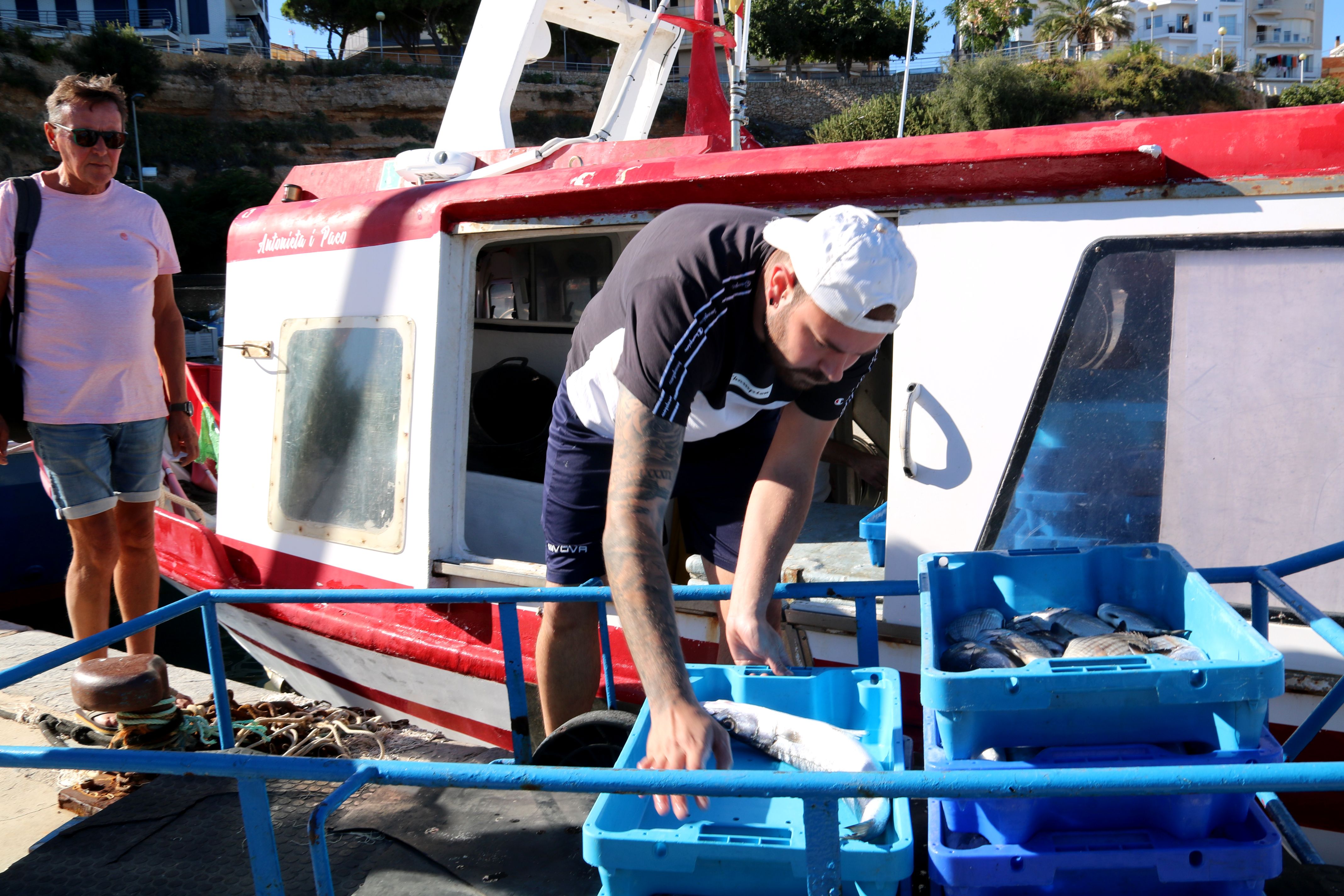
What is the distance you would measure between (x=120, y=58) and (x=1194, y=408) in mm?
47203

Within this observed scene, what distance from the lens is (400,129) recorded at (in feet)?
143

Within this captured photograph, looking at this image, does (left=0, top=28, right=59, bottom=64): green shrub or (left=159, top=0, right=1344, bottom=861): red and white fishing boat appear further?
(left=0, top=28, right=59, bottom=64): green shrub

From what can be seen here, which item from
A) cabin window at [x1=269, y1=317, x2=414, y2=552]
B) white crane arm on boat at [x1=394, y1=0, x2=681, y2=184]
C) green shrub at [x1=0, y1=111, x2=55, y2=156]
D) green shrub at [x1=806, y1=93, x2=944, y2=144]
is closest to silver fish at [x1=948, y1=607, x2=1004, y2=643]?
cabin window at [x1=269, y1=317, x2=414, y2=552]

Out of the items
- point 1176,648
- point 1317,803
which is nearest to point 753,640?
point 1176,648

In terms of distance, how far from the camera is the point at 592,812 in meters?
1.58

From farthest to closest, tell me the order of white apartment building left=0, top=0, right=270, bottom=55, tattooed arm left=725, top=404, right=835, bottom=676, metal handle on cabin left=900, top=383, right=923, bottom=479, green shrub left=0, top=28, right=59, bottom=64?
white apartment building left=0, top=0, right=270, bottom=55 < green shrub left=0, top=28, right=59, bottom=64 < metal handle on cabin left=900, top=383, right=923, bottom=479 < tattooed arm left=725, top=404, right=835, bottom=676

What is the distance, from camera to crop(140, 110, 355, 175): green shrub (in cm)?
3953

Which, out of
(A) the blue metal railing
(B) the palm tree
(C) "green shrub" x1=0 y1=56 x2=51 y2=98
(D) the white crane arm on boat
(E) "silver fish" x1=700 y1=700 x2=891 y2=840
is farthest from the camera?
(B) the palm tree

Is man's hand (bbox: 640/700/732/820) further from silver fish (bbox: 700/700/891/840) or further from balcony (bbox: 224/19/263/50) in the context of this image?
balcony (bbox: 224/19/263/50)

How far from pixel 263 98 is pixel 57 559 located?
40.9 m

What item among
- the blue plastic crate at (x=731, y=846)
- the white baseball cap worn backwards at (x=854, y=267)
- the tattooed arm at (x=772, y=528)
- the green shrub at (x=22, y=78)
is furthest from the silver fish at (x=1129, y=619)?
the green shrub at (x=22, y=78)

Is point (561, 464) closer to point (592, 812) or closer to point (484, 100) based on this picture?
point (592, 812)

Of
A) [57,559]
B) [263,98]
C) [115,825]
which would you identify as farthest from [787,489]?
[263,98]

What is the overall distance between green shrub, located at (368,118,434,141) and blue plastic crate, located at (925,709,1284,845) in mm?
45376
